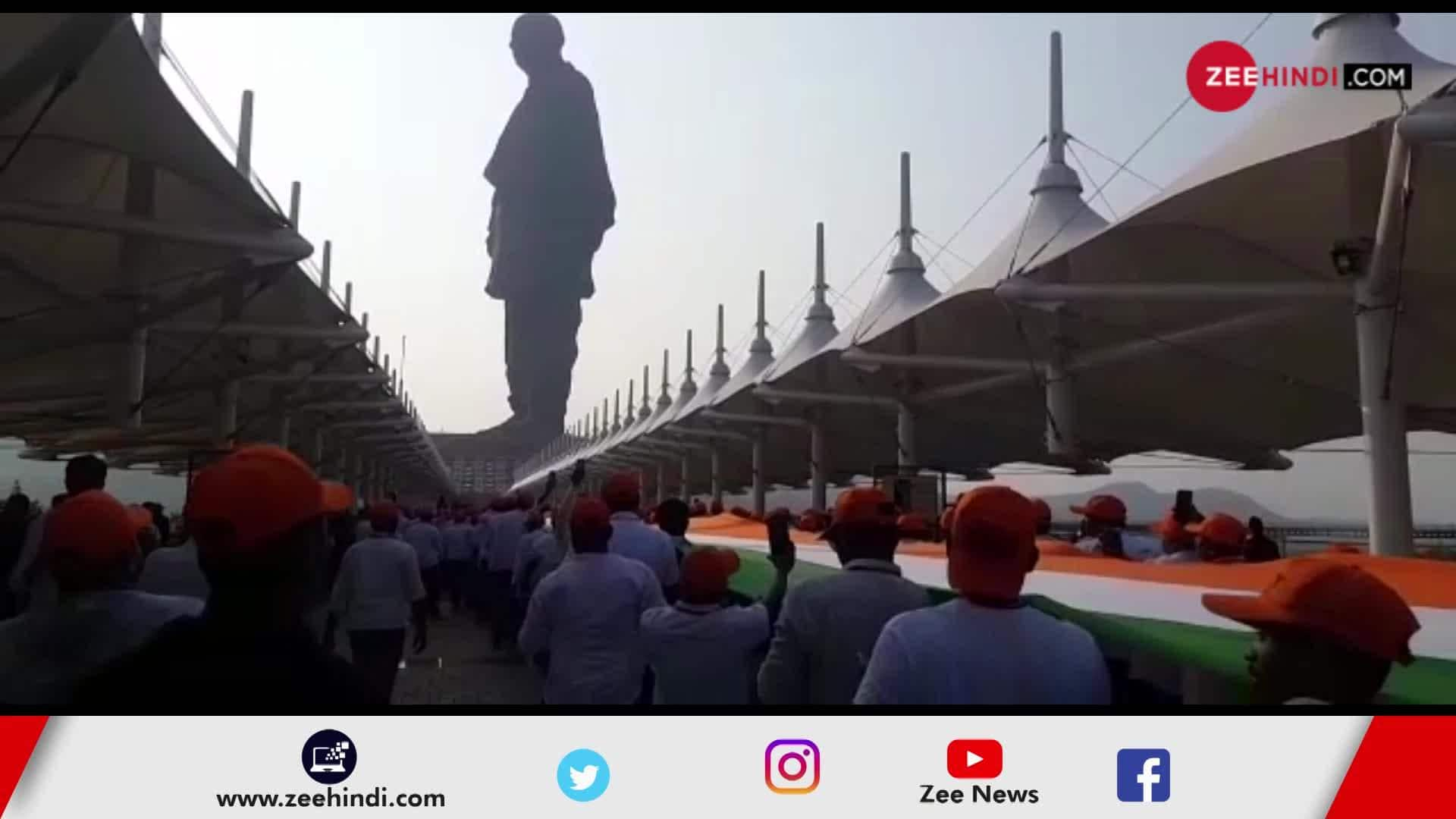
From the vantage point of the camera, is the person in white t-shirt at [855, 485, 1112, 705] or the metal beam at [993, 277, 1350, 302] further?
the metal beam at [993, 277, 1350, 302]

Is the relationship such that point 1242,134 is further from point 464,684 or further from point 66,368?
point 66,368

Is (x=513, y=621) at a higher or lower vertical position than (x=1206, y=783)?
lower

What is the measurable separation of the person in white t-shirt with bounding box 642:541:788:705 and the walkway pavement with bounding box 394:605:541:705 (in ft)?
10.1

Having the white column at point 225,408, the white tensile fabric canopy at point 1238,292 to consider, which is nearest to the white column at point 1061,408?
the white tensile fabric canopy at point 1238,292

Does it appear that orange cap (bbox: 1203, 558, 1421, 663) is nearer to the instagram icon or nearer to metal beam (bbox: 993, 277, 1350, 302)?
the instagram icon

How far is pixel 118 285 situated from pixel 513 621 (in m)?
5.24

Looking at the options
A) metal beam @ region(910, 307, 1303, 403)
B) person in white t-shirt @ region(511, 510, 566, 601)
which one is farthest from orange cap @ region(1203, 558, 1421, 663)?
metal beam @ region(910, 307, 1303, 403)

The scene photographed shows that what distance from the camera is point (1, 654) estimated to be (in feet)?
7.98

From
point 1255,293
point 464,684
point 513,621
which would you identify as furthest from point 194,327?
point 1255,293

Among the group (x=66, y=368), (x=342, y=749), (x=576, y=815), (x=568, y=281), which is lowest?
(x=576, y=815)

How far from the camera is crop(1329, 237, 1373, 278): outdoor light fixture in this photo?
9.52 meters

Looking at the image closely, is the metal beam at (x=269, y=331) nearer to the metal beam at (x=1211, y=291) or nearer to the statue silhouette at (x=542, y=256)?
the metal beam at (x=1211, y=291)

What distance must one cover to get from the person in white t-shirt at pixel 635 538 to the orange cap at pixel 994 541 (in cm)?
355

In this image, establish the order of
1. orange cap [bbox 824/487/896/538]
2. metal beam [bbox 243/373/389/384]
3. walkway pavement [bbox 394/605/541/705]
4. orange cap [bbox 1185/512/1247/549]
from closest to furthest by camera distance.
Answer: orange cap [bbox 824/487/896/538]
orange cap [bbox 1185/512/1247/549]
walkway pavement [bbox 394/605/541/705]
metal beam [bbox 243/373/389/384]
